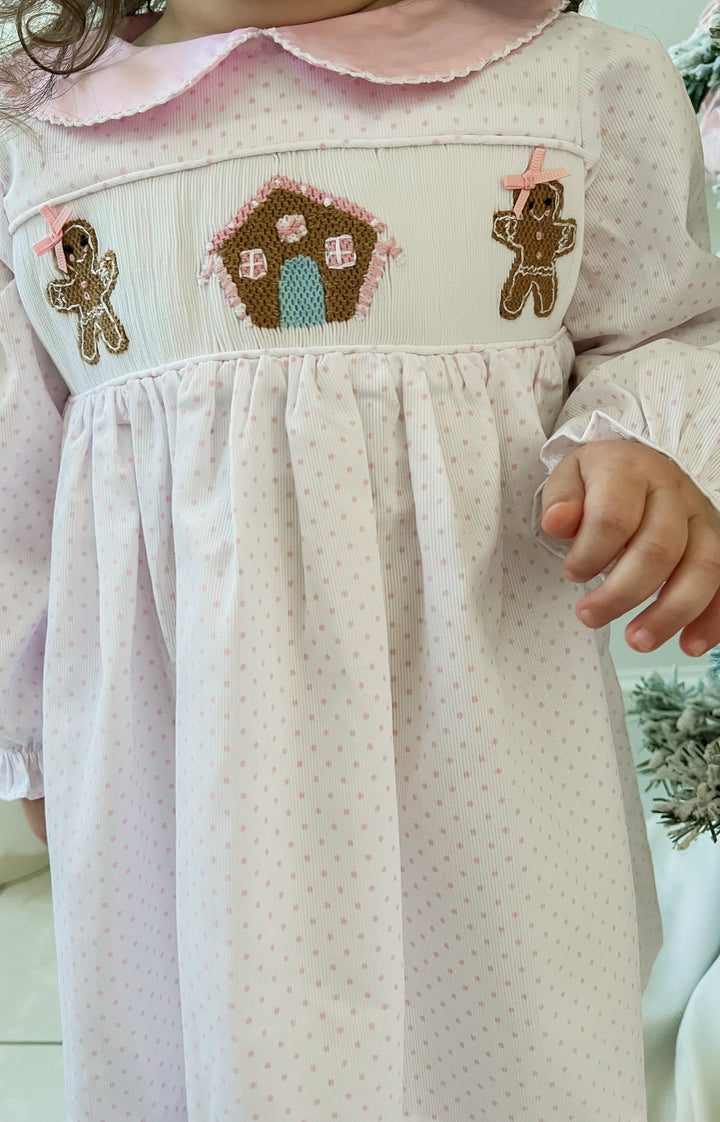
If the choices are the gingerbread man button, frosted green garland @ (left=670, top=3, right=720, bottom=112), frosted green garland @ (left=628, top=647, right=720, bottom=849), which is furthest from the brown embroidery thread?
frosted green garland @ (left=628, top=647, right=720, bottom=849)

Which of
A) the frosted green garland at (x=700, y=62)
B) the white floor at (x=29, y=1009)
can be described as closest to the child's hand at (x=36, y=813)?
the white floor at (x=29, y=1009)

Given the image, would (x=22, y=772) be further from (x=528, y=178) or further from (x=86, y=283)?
(x=528, y=178)

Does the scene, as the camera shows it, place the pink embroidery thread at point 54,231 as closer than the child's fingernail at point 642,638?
No

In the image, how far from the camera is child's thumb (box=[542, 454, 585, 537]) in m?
0.53

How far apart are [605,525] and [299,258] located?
0.25 metres

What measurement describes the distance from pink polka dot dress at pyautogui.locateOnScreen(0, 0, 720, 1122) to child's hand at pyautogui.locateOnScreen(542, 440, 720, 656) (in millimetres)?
45

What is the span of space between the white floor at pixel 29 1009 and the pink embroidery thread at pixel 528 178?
90cm

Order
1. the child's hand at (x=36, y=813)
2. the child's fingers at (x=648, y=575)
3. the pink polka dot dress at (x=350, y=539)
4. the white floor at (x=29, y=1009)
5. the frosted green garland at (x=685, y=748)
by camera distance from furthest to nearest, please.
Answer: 1. the white floor at (x=29, y=1009)
2. the child's hand at (x=36, y=813)
3. the frosted green garland at (x=685, y=748)
4. the pink polka dot dress at (x=350, y=539)
5. the child's fingers at (x=648, y=575)

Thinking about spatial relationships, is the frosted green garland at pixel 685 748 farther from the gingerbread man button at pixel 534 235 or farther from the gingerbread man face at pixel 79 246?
the gingerbread man face at pixel 79 246

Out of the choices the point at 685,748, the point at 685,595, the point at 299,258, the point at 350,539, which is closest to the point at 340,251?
the point at 299,258

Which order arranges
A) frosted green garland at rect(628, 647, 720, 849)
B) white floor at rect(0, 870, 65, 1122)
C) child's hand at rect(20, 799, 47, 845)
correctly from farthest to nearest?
white floor at rect(0, 870, 65, 1122) < child's hand at rect(20, 799, 47, 845) < frosted green garland at rect(628, 647, 720, 849)

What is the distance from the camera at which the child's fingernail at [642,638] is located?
1.71 ft

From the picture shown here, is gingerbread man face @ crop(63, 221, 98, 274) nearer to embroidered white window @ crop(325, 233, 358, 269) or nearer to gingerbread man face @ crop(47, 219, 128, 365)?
gingerbread man face @ crop(47, 219, 128, 365)

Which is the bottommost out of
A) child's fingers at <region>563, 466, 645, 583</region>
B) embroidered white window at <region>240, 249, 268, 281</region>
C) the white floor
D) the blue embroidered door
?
the white floor
